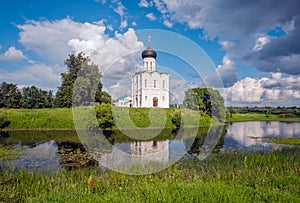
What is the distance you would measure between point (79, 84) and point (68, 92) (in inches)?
232

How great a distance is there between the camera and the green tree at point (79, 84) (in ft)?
118

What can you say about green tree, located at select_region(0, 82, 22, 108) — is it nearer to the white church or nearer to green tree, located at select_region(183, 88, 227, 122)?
the white church

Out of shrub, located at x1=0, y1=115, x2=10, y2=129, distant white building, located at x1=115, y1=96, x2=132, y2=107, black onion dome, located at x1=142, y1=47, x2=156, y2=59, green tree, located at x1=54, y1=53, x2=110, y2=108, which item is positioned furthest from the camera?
distant white building, located at x1=115, y1=96, x2=132, y2=107

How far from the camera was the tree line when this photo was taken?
36500mm

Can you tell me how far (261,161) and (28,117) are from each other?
27.1 metres

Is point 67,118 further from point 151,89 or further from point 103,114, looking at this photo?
point 151,89

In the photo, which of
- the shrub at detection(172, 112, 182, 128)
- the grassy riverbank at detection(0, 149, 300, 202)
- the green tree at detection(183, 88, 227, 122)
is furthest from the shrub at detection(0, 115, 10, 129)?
the green tree at detection(183, 88, 227, 122)

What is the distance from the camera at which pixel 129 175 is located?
7.91 metres

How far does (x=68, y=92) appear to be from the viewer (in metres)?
40.6

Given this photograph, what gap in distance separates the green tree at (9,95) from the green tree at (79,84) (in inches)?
419

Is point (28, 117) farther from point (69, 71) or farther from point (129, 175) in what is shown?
point (129, 175)

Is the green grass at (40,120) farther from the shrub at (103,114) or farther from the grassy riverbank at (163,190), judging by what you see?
the grassy riverbank at (163,190)

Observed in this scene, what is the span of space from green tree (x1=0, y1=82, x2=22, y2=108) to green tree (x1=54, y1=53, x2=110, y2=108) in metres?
10.6

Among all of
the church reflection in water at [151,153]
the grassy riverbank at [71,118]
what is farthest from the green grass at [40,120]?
the church reflection in water at [151,153]
